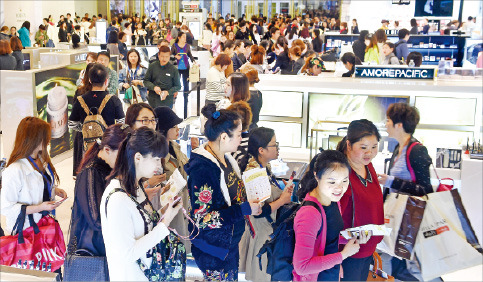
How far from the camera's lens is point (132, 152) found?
2.57 m

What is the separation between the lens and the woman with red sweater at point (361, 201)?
3088 millimetres

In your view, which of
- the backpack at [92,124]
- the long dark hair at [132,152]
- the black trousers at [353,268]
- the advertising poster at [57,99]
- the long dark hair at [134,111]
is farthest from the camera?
the advertising poster at [57,99]

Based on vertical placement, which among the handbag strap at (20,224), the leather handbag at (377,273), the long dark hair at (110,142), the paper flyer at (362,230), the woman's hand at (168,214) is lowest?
the leather handbag at (377,273)

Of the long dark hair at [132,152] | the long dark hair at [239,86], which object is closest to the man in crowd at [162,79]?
the long dark hair at [239,86]

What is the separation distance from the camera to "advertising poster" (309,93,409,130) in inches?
270

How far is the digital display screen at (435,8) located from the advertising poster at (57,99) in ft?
59.2

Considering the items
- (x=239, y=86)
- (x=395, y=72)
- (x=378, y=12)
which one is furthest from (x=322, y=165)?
(x=378, y=12)

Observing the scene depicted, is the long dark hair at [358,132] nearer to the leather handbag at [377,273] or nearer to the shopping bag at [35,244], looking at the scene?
the leather handbag at [377,273]

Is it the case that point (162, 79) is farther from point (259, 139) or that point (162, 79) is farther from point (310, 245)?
point (310, 245)

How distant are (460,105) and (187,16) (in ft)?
50.6

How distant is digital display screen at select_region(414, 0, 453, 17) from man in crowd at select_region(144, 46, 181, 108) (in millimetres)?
17846

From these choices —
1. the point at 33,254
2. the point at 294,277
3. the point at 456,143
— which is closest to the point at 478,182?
the point at 456,143

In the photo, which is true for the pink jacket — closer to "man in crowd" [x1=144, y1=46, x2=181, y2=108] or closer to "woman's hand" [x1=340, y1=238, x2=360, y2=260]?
"woman's hand" [x1=340, y1=238, x2=360, y2=260]

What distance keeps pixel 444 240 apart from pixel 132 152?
179 cm
